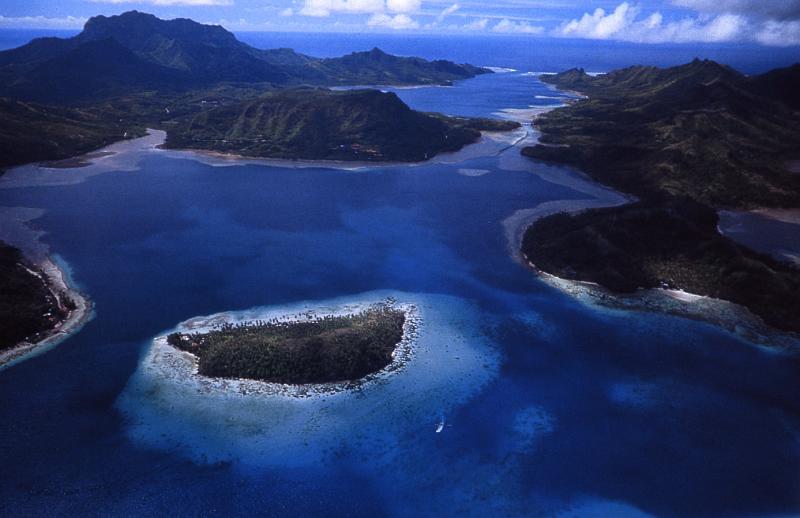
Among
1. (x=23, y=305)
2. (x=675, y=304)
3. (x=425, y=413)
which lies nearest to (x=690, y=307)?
(x=675, y=304)

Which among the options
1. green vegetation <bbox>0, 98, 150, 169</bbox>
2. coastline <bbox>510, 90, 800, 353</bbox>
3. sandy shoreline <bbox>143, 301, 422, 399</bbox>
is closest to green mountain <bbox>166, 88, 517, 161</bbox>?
green vegetation <bbox>0, 98, 150, 169</bbox>

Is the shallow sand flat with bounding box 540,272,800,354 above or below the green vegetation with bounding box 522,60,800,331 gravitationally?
below

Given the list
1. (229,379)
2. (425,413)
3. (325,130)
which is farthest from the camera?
(325,130)

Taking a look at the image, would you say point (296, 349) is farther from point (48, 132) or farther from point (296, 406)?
point (48, 132)

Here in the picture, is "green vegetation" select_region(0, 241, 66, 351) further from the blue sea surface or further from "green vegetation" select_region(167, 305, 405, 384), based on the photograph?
"green vegetation" select_region(167, 305, 405, 384)

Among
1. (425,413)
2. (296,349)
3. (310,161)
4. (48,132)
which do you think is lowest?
(425,413)

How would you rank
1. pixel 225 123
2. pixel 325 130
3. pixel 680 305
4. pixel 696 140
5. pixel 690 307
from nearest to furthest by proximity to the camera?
pixel 690 307 < pixel 680 305 < pixel 696 140 < pixel 325 130 < pixel 225 123

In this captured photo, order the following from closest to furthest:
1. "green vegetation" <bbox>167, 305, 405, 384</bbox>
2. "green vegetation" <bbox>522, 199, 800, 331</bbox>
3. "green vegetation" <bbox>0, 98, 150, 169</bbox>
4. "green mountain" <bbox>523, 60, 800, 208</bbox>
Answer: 1. "green vegetation" <bbox>167, 305, 405, 384</bbox>
2. "green vegetation" <bbox>522, 199, 800, 331</bbox>
3. "green mountain" <bbox>523, 60, 800, 208</bbox>
4. "green vegetation" <bbox>0, 98, 150, 169</bbox>
